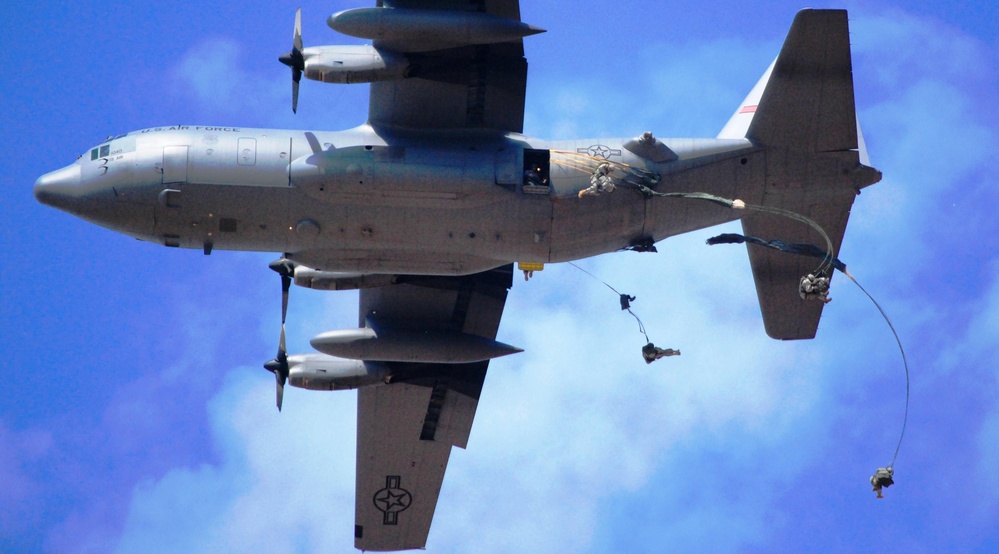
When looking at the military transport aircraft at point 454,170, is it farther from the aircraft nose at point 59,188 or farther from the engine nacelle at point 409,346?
the engine nacelle at point 409,346

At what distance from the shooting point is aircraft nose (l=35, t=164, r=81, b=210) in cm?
2927

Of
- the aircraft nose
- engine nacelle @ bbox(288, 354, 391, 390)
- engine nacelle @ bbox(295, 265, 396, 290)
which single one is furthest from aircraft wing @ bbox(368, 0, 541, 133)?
the aircraft nose

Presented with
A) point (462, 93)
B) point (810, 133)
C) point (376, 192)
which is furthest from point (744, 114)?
point (376, 192)

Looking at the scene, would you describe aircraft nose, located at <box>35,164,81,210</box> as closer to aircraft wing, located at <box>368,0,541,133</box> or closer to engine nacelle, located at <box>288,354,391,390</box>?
aircraft wing, located at <box>368,0,541,133</box>

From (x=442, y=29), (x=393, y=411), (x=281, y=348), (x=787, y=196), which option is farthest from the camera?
(x=393, y=411)

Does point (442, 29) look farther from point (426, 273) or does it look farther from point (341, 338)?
point (341, 338)

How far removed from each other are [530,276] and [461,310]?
9.23 feet

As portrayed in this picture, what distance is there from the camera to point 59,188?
29328 millimetres

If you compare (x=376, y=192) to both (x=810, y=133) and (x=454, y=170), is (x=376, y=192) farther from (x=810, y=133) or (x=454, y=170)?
(x=810, y=133)

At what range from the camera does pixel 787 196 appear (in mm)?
29906

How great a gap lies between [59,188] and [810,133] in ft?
49.7

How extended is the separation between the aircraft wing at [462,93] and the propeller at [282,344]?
12.8ft

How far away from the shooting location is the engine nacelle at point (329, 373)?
32469mm

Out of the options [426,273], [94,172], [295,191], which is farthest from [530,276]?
[94,172]
